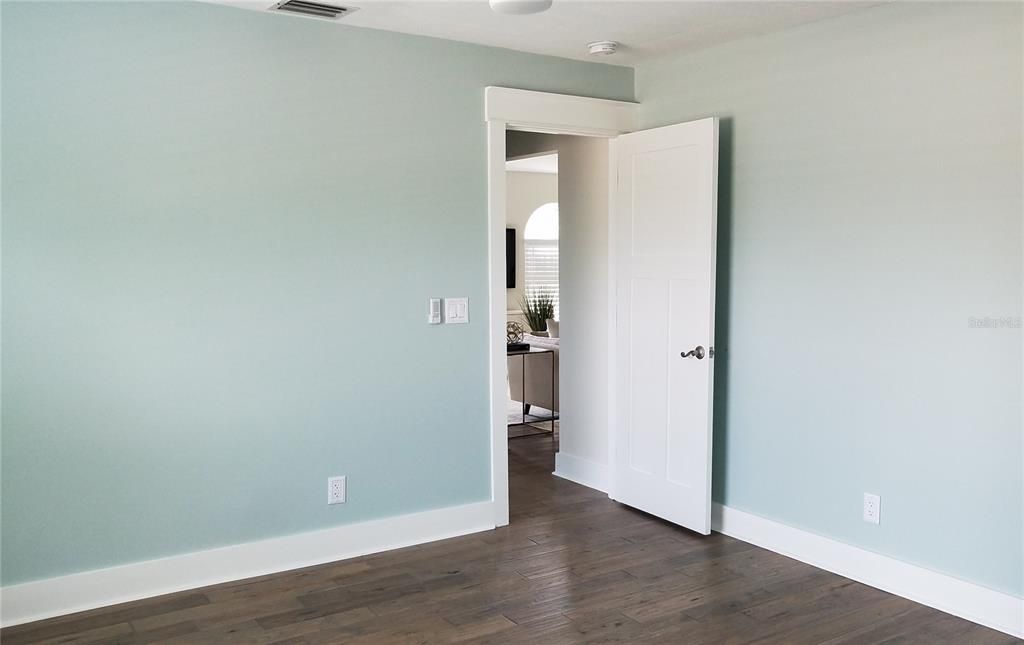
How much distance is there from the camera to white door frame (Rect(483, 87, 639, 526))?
416 centimetres

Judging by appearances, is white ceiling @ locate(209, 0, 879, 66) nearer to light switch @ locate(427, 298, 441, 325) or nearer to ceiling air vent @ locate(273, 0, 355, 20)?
ceiling air vent @ locate(273, 0, 355, 20)

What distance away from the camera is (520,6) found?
10.4ft

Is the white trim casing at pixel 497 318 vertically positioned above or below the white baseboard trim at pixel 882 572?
above

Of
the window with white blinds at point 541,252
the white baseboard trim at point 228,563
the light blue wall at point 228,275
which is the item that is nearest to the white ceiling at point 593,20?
the light blue wall at point 228,275

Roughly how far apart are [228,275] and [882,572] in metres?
3.04

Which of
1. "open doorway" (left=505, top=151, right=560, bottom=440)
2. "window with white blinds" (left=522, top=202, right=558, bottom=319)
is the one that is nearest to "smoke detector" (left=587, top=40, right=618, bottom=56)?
"open doorway" (left=505, top=151, right=560, bottom=440)

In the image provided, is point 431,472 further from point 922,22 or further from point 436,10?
point 922,22

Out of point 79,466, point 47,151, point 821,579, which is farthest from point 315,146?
point 821,579

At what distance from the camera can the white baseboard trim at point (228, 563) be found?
3.22 metres

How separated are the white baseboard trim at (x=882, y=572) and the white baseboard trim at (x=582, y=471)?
846 millimetres

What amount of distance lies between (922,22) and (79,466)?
3747 mm

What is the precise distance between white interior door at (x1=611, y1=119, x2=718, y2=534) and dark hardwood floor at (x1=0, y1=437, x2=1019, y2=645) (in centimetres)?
38

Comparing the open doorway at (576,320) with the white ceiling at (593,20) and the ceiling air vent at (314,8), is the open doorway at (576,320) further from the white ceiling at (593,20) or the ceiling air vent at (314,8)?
the ceiling air vent at (314,8)

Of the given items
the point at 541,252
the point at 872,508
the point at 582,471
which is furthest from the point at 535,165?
the point at 872,508
